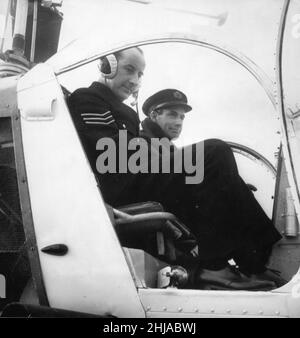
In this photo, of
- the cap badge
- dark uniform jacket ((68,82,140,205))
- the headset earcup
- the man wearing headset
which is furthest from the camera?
the cap badge

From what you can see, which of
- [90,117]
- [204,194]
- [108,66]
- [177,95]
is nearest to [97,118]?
[90,117]

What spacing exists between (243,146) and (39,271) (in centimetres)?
167

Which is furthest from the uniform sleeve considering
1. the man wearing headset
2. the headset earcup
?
the headset earcup

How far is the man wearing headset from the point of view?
190 centimetres

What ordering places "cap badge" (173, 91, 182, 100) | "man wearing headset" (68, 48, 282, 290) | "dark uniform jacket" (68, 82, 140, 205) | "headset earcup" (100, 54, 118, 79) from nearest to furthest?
"man wearing headset" (68, 48, 282, 290), "dark uniform jacket" (68, 82, 140, 205), "headset earcup" (100, 54, 118, 79), "cap badge" (173, 91, 182, 100)

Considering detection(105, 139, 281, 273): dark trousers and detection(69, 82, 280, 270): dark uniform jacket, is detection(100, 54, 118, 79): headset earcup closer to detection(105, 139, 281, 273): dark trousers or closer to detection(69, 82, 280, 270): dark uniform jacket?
detection(69, 82, 280, 270): dark uniform jacket

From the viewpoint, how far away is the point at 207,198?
77.1 inches

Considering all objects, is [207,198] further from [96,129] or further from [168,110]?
[168,110]

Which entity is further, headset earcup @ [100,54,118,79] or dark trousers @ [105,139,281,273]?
headset earcup @ [100,54,118,79]

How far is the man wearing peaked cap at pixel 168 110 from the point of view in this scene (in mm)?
3137

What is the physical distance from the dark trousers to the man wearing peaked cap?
1.10 m

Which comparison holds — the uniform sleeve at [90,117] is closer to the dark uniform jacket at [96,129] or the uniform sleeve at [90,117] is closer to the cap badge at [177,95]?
the dark uniform jacket at [96,129]
